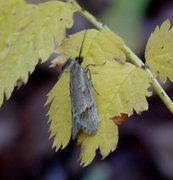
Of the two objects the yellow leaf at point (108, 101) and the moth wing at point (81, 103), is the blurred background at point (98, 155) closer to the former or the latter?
the moth wing at point (81, 103)

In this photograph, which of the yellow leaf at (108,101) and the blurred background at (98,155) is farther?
the blurred background at (98,155)

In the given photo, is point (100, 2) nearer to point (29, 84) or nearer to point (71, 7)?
point (29, 84)

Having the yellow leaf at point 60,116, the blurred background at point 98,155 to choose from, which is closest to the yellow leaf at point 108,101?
the yellow leaf at point 60,116

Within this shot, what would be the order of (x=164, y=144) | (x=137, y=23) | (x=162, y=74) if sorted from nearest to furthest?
(x=162, y=74) → (x=164, y=144) → (x=137, y=23)

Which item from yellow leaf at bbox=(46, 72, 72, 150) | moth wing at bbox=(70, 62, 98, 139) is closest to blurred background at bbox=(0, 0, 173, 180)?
moth wing at bbox=(70, 62, 98, 139)

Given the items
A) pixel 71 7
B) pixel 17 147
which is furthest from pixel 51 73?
pixel 71 7

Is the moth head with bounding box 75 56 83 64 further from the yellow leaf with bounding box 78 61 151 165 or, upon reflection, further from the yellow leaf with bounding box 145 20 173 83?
the yellow leaf with bounding box 145 20 173 83

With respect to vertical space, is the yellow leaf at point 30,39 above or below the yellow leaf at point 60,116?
above
